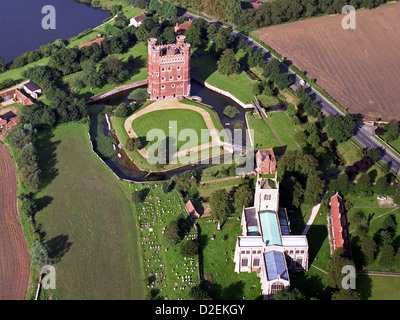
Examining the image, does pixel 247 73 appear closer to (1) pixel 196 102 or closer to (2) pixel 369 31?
(1) pixel 196 102

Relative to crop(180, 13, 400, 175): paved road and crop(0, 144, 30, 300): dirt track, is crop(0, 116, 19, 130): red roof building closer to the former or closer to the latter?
crop(0, 144, 30, 300): dirt track

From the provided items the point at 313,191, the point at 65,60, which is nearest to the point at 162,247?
the point at 313,191

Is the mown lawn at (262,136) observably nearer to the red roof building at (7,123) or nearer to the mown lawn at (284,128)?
the mown lawn at (284,128)

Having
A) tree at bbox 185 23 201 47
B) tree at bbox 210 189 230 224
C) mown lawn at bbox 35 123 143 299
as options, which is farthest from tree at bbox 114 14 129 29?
tree at bbox 210 189 230 224

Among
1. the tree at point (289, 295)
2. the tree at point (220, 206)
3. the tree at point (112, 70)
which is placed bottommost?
the tree at point (289, 295)

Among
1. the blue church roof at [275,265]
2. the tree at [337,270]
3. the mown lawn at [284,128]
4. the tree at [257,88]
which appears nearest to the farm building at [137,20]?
the tree at [257,88]

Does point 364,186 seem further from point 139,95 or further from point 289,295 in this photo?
point 139,95

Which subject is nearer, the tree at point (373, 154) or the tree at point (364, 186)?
the tree at point (364, 186)
